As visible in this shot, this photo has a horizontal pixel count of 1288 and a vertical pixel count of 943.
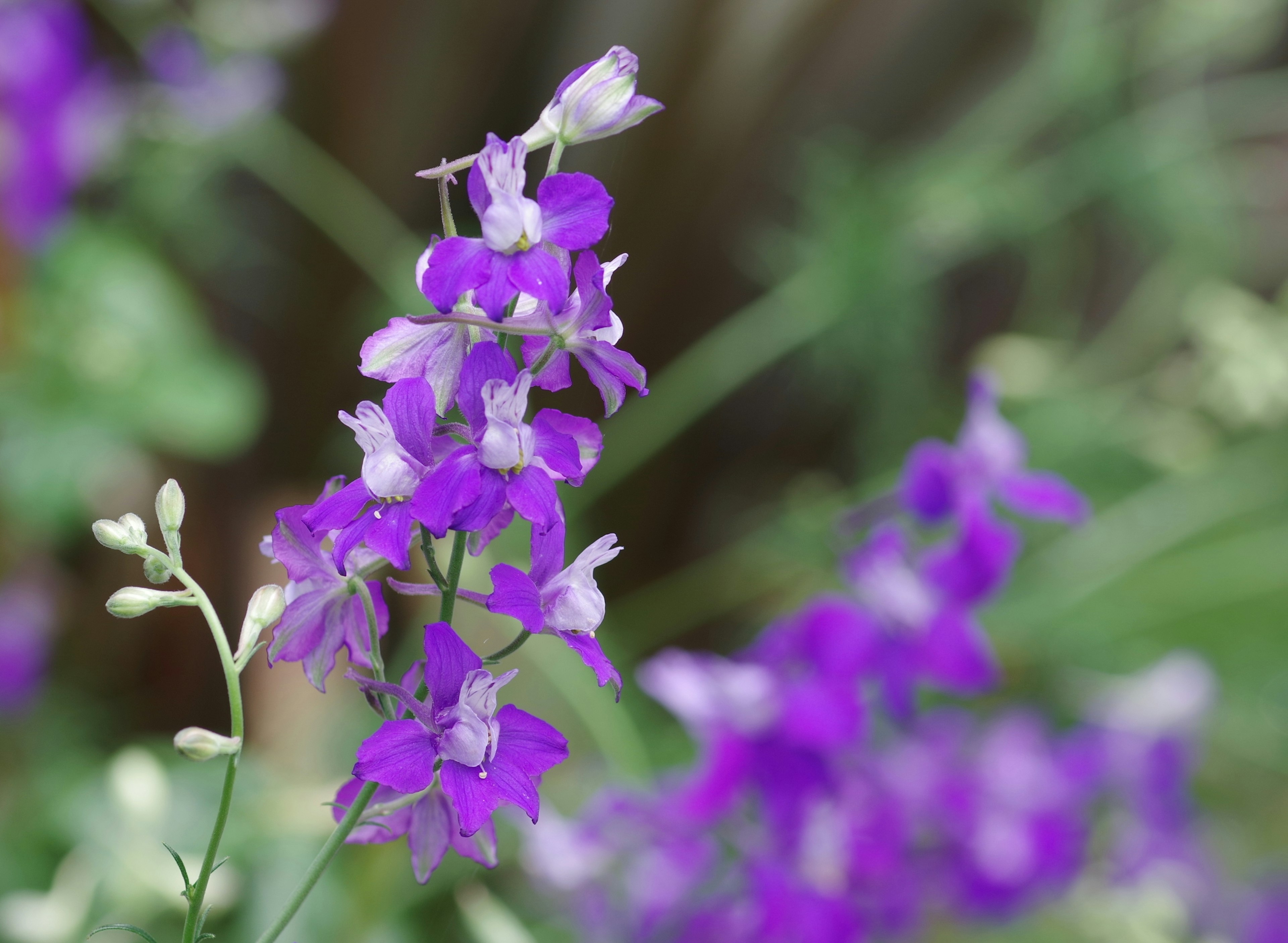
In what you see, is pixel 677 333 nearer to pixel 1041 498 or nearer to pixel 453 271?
pixel 1041 498

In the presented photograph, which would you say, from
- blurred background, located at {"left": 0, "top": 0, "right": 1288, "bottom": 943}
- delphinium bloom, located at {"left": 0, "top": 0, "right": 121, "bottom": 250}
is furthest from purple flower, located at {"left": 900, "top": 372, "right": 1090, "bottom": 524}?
delphinium bloom, located at {"left": 0, "top": 0, "right": 121, "bottom": 250}

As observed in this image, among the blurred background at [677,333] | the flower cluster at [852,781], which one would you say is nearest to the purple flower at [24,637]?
the blurred background at [677,333]

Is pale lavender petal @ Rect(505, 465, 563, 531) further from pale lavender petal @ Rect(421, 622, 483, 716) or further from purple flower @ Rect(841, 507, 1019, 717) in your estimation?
purple flower @ Rect(841, 507, 1019, 717)

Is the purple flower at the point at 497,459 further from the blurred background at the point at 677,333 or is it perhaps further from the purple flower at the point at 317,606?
the blurred background at the point at 677,333

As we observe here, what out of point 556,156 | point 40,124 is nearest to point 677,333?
point 40,124

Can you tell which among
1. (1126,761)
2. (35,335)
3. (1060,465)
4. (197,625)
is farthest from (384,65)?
(1126,761)
